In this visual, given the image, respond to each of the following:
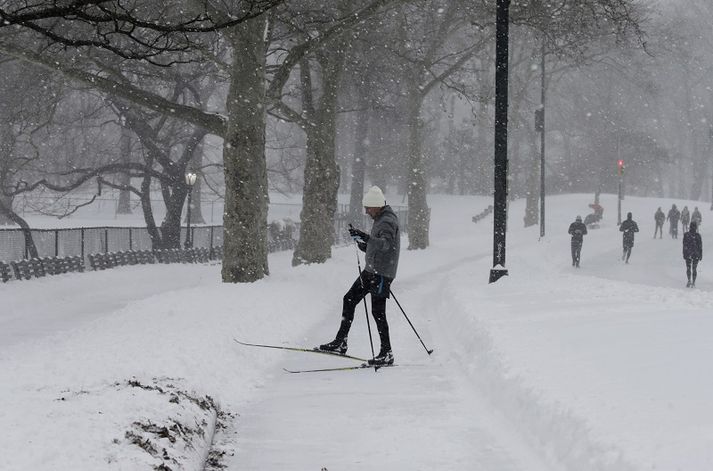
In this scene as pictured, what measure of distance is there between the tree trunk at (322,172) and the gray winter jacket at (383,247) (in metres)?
14.7

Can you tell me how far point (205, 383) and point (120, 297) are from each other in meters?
14.9

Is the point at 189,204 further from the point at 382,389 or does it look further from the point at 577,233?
the point at 382,389

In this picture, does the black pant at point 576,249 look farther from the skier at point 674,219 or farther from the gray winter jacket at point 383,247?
the gray winter jacket at point 383,247

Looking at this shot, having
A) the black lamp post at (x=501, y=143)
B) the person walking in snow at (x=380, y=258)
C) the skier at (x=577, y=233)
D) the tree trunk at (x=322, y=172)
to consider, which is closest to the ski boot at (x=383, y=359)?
the person walking in snow at (x=380, y=258)

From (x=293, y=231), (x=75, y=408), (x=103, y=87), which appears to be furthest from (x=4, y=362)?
(x=293, y=231)

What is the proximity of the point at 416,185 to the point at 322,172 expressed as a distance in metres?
13.9

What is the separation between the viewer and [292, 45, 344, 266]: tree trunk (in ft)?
80.9

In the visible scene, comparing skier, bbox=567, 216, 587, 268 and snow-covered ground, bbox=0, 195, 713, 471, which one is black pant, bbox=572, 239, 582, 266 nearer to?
skier, bbox=567, 216, 587, 268

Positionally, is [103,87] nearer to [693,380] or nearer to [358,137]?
[693,380]

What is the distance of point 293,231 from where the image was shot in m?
50.5

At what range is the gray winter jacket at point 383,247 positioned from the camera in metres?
9.86

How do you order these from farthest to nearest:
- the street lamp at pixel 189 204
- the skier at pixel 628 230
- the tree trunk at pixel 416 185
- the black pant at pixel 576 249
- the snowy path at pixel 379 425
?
1. the tree trunk at pixel 416 185
2. the street lamp at pixel 189 204
3. the skier at pixel 628 230
4. the black pant at pixel 576 249
5. the snowy path at pixel 379 425

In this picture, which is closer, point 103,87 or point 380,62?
point 103,87

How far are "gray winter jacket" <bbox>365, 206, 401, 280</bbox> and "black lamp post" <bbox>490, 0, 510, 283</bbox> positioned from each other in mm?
Answer: 8487
